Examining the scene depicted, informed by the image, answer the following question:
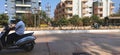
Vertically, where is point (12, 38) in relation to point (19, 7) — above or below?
below

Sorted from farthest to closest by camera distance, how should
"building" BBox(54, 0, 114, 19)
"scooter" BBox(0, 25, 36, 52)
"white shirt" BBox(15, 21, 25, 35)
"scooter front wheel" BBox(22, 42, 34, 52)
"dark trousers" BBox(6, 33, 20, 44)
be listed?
1. "building" BBox(54, 0, 114, 19)
2. "scooter front wheel" BBox(22, 42, 34, 52)
3. "white shirt" BBox(15, 21, 25, 35)
4. "dark trousers" BBox(6, 33, 20, 44)
5. "scooter" BBox(0, 25, 36, 52)

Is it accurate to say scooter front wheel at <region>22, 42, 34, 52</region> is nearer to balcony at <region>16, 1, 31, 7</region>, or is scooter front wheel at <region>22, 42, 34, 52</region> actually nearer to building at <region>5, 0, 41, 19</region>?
building at <region>5, 0, 41, 19</region>

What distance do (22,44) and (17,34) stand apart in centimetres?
42

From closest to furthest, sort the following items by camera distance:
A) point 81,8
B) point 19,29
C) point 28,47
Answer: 1. point 19,29
2. point 28,47
3. point 81,8

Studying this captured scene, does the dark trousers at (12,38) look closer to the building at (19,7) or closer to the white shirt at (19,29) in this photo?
the white shirt at (19,29)

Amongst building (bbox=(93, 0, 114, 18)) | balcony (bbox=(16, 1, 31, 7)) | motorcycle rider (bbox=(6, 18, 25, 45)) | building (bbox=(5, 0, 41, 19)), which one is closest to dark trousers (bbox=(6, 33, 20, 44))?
motorcycle rider (bbox=(6, 18, 25, 45))

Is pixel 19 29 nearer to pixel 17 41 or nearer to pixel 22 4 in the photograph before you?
pixel 17 41

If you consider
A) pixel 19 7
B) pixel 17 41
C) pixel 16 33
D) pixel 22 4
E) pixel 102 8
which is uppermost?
pixel 22 4

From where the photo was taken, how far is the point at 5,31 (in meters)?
9.60

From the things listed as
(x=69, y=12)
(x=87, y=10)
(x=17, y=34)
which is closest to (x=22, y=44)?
(x=17, y=34)

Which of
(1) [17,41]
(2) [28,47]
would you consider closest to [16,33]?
(1) [17,41]

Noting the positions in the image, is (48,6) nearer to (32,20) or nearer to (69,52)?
(32,20)

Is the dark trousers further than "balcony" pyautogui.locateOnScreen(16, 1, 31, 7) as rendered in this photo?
No

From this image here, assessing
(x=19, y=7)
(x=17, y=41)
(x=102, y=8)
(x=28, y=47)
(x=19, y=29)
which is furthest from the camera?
(x=102, y=8)
